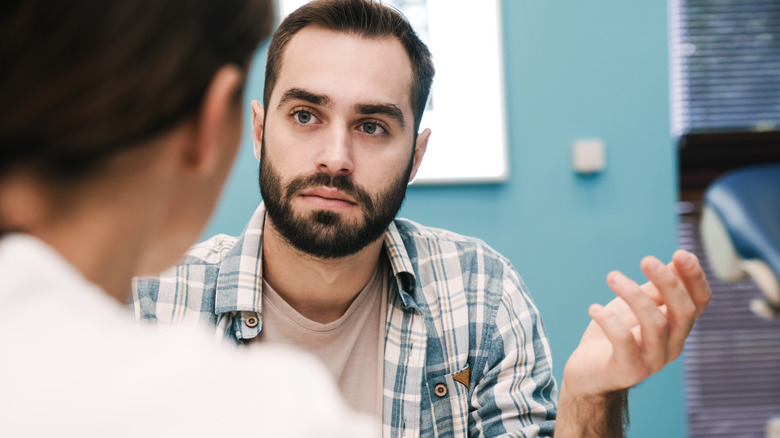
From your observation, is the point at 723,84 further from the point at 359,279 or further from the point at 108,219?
the point at 108,219

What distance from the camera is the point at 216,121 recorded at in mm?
496

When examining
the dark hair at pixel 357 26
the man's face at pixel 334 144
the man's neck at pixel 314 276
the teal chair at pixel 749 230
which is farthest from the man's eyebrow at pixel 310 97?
the teal chair at pixel 749 230

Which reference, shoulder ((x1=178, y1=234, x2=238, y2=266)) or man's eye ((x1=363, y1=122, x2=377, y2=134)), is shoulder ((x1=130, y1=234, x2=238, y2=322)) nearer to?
shoulder ((x1=178, y1=234, x2=238, y2=266))

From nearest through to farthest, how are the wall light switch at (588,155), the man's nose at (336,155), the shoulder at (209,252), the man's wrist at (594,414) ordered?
the man's wrist at (594,414) < the man's nose at (336,155) < the shoulder at (209,252) < the wall light switch at (588,155)

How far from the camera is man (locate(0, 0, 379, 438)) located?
364mm

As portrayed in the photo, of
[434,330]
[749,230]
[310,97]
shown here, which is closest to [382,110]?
[310,97]

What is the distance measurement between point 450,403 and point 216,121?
0.95 metres

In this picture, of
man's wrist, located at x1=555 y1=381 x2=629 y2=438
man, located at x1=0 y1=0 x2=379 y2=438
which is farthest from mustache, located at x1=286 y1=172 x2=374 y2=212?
man, located at x1=0 y1=0 x2=379 y2=438

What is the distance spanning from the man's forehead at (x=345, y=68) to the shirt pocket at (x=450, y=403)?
21.9 inches

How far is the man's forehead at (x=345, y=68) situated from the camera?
4.27ft

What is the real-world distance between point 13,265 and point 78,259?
0.22ft

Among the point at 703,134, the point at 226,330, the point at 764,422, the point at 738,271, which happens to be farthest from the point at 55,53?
the point at 764,422

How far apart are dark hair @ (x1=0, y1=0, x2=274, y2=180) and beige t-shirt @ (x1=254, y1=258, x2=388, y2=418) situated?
0.89 m

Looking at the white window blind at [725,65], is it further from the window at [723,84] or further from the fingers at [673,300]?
the fingers at [673,300]
